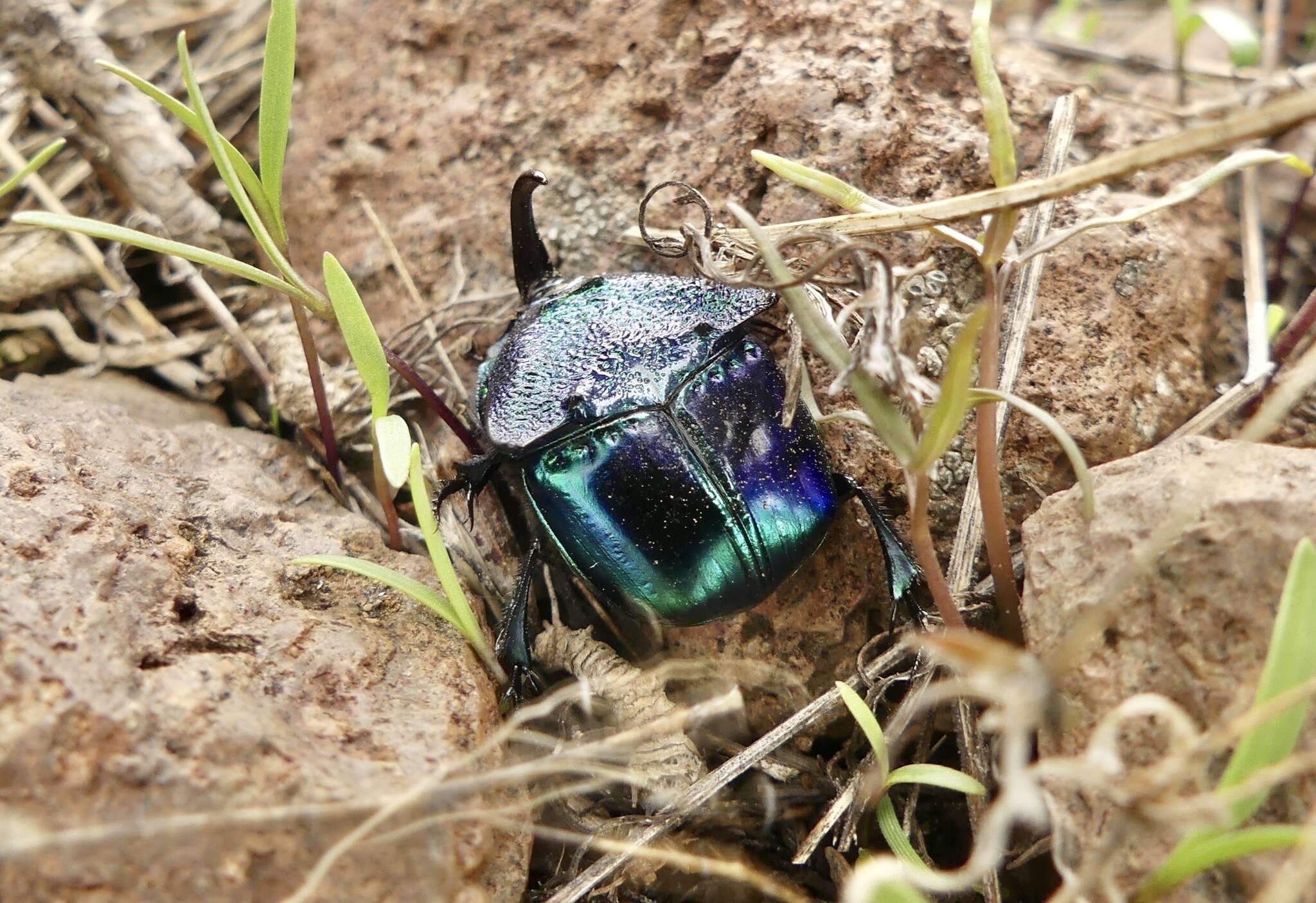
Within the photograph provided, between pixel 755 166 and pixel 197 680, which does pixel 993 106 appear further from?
pixel 197 680

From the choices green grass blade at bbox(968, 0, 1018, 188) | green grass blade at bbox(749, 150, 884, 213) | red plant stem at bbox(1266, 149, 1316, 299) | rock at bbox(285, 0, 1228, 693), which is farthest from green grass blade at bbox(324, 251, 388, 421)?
red plant stem at bbox(1266, 149, 1316, 299)

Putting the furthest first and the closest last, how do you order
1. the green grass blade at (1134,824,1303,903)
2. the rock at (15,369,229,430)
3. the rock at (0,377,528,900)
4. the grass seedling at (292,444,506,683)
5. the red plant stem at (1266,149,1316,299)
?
the red plant stem at (1266,149,1316,299) < the rock at (15,369,229,430) < the grass seedling at (292,444,506,683) < the rock at (0,377,528,900) < the green grass blade at (1134,824,1303,903)

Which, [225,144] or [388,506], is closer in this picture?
[225,144]

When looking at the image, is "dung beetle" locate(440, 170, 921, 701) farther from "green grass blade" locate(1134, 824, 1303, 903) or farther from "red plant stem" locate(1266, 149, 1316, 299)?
"red plant stem" locate(1266, 149, 1316, 299)

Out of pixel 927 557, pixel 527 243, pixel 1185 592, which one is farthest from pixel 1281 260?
pixel 527 243

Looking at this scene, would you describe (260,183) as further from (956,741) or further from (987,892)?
(987,892)

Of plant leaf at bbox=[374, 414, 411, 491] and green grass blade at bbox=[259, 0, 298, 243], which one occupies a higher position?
green grass blade at bbox=[259, 0, 298, 243]
